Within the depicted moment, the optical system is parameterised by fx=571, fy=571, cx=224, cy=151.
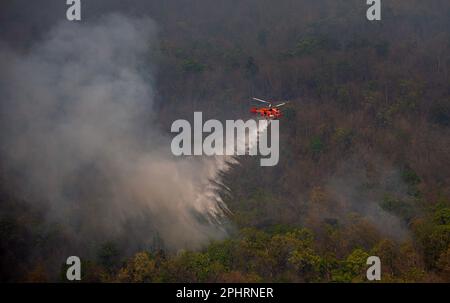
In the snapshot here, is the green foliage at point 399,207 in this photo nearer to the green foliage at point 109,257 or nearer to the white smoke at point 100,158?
the white smoke at point 100,158

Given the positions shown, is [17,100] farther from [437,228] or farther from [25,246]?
[437,228]

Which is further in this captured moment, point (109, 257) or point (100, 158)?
point (100, 158)

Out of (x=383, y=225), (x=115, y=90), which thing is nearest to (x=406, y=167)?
A: (x=383, y=225)

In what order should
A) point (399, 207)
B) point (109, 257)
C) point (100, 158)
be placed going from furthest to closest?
1. point (100, 158)
2. point (399, 207)
3. point (109, 257)

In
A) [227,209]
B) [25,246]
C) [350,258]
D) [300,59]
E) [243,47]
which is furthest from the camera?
[243,47]

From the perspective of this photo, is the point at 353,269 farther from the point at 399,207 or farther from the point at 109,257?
the point at 109,257

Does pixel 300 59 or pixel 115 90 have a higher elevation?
pixel 300 59

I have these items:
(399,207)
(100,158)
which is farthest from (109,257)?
(399,207)

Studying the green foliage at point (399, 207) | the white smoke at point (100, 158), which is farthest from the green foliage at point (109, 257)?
the green foliage at point (399, 207)
